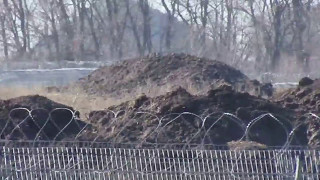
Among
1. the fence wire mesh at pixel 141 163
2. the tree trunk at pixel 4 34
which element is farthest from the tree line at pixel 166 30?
the fence wire mesh at pixel 141 163

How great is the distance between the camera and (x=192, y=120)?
1424 cm

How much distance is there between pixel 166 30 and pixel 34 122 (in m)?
36.0

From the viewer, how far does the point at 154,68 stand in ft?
86.9

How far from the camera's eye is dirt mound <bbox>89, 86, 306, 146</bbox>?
1361 cm

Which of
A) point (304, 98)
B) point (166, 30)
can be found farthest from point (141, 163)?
point (166, 30)

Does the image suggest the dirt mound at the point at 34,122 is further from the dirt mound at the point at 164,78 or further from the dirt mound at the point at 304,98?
the dirt mound at the point at 164,78

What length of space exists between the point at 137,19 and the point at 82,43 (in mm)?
3768

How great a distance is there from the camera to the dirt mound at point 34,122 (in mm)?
14289

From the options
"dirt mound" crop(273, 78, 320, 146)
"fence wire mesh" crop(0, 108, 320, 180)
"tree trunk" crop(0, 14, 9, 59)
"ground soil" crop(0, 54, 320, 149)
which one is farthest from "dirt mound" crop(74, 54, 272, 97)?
"tree trunk" crop(0, 14, 9, 59)

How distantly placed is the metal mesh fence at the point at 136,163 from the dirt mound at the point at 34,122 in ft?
11.2

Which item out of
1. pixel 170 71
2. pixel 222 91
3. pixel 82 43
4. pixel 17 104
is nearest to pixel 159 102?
pixel 222 91

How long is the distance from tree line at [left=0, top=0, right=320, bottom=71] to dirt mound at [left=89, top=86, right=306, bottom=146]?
2914 centimetres

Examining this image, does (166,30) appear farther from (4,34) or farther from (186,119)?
(186,119)

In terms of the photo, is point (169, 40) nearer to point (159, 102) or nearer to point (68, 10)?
point (68, 10)
